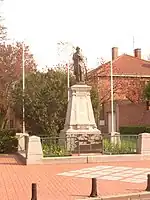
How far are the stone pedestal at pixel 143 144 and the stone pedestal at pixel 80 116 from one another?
118 inches

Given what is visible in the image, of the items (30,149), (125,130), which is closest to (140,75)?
(125,130)

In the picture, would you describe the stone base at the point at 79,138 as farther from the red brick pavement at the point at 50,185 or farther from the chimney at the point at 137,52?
the chimney at the point at 137,52

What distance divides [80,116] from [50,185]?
10.2 meters

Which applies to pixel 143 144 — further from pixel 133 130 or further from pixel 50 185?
pixel 133 130

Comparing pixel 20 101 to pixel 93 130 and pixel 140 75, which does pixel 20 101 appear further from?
pixel 140 75

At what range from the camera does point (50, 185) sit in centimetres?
1192

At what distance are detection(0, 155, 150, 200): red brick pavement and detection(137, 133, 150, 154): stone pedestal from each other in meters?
2.93

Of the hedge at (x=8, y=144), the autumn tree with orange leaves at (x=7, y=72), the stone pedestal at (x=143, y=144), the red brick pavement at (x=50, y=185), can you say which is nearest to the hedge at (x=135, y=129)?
the autumn tree with orange leaves at (x=7, y=72)

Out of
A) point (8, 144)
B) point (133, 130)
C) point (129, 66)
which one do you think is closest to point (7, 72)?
point (133, 130)

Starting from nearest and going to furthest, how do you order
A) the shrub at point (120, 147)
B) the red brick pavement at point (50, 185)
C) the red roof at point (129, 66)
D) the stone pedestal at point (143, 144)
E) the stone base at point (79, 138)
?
the red brick pavement at point (50, 185), the stone pedestal at point (143, 144), the shrub at point (120, 147), the stone base at point (79, 138), the red roof at point (129, 66)

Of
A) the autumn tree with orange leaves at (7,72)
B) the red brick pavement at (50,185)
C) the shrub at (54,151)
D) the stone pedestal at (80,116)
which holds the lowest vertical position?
the red brick pavement at (50,185)

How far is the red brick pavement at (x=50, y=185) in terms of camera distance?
1046 cm

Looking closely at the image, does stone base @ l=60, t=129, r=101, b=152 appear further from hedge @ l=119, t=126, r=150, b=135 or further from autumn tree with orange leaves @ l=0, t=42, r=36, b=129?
hedge @ l=119, t=126, r=150, b=135

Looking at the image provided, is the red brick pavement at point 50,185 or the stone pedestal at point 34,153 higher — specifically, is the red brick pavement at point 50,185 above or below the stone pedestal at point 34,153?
below
